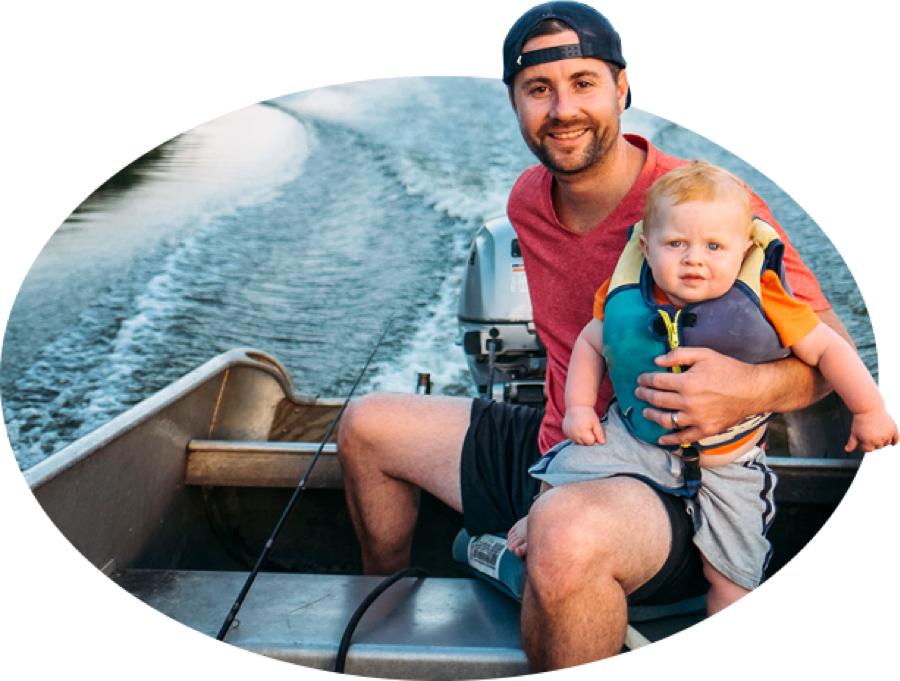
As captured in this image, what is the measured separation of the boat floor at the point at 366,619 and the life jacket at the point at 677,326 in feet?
1.34

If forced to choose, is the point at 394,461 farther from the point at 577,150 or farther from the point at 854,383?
the point at 854,383

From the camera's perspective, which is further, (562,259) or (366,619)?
(562,259)

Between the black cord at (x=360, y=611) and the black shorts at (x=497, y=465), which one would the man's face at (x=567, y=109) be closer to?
the black shorts at (x=497, y=465)

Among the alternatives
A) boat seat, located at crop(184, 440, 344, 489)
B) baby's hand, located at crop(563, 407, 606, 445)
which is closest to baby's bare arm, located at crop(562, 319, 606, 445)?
baby's hand, located at crop(563, 407, 606, 445)

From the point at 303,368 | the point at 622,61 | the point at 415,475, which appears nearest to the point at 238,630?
the point at 415,475

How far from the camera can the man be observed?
4.75 feet

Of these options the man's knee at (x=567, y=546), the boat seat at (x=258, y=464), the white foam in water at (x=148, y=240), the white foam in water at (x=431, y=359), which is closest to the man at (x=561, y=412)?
the man's knee at (x=567, y=546)

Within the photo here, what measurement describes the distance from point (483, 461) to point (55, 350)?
3.50m

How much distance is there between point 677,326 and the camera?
153 centimetres

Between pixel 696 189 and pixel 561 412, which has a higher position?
pixel 696 189

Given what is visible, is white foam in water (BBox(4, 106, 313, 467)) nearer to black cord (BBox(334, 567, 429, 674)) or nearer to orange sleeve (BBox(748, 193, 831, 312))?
black cord (BBox(334, 567, 429, 674))

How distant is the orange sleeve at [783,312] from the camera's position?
4.92ft

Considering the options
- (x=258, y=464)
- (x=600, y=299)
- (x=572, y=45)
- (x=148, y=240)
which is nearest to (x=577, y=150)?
(x=572, y=45)

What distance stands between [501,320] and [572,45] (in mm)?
1066
